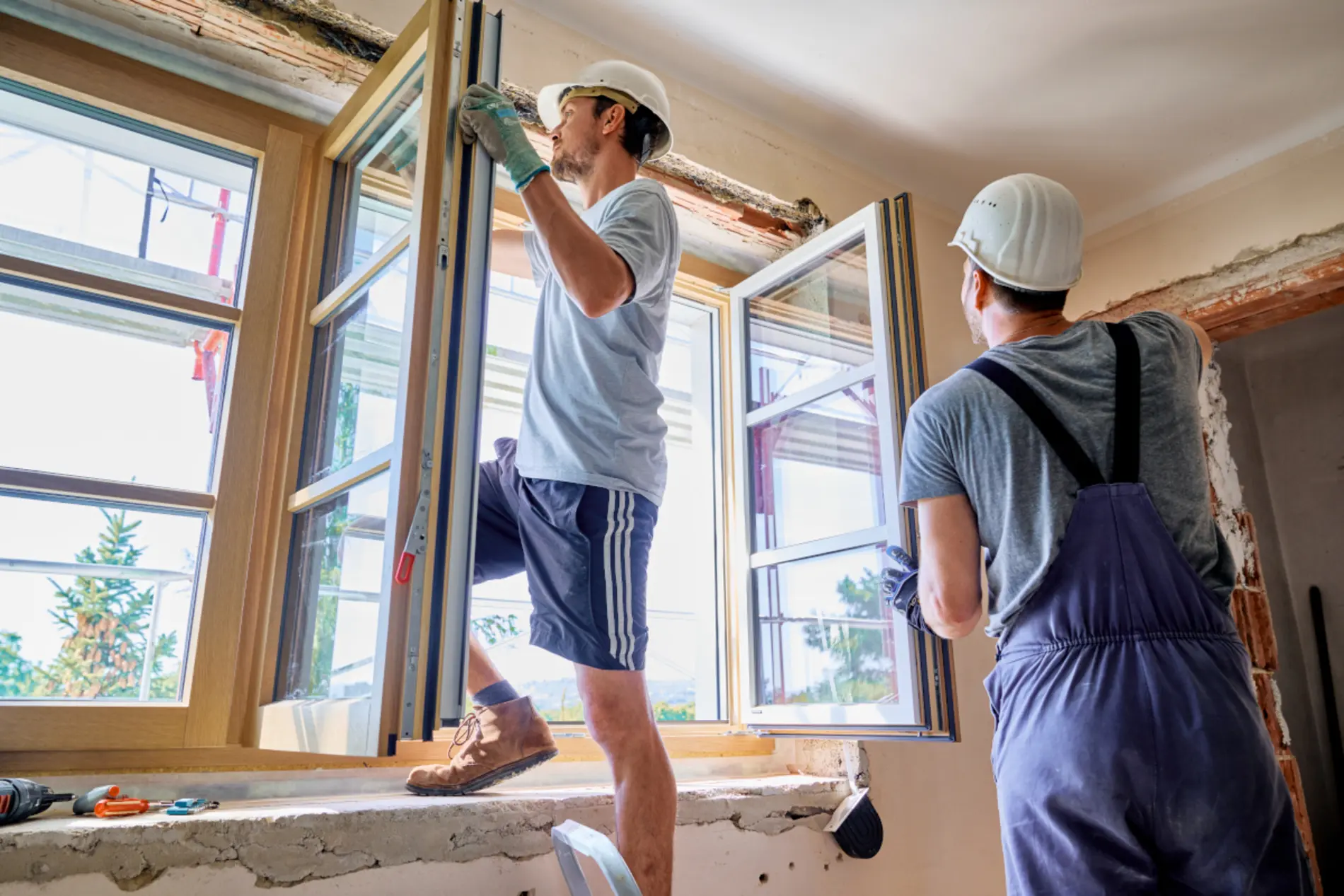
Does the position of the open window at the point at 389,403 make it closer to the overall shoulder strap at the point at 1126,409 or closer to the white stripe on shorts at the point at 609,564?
the white stripe on shorts at the point at 609,564

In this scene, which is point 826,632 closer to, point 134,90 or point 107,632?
point 107,632

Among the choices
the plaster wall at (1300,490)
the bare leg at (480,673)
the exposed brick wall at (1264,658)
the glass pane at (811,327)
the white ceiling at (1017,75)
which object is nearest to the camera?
the bare leg at (480,673)

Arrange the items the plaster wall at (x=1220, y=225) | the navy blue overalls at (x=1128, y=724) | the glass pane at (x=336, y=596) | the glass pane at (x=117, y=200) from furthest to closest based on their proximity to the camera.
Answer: the plaster wall at (x=1220, y=225) → the glass pane at (x=117, y=200) → the glass pane at (x=336, y=596) → the navy blue overalls at (x=1128, y=724)

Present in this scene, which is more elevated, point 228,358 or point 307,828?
point 228,358

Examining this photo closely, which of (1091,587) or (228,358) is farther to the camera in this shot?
(228,358)

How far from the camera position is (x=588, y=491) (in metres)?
1.56

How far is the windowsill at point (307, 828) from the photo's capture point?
127 centimetres

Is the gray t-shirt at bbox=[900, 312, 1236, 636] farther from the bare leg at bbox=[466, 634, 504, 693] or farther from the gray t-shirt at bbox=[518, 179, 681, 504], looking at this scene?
the bare leg at bbox=[466, 634, 504, 693]

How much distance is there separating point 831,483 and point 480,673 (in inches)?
43.9

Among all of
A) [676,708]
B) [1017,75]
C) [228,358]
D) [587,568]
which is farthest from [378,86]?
[676,708]

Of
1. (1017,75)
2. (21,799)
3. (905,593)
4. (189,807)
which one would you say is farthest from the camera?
(1017,75)

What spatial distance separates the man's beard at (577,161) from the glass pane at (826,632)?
1.10 meters

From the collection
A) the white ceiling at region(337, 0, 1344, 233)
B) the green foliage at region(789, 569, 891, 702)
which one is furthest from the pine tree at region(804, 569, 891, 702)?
the white ceiling at region(337, 0, 1344, 233)

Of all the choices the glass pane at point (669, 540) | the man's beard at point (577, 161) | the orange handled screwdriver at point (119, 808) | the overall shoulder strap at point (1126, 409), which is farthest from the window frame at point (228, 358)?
the overall shoulder strap at point (1126, 409)
